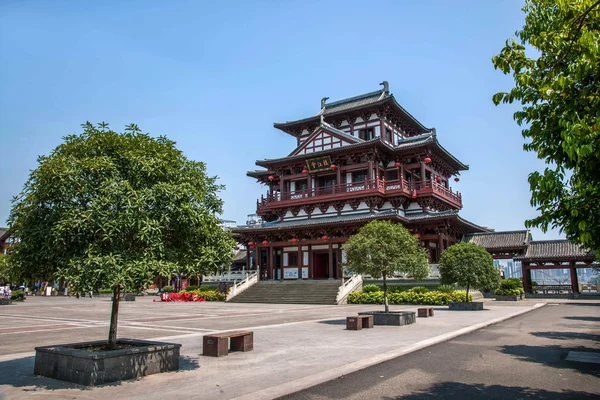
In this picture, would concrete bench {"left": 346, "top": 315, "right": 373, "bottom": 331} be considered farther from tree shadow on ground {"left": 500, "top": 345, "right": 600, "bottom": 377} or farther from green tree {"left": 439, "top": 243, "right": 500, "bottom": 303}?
green tree {"left": 439, "top": 243, "right": 500, "bottom": 303}

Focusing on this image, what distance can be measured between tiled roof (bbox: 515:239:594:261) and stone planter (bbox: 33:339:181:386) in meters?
33.9

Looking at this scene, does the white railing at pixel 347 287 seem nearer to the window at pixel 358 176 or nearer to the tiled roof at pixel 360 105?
the window at pixel 358 176

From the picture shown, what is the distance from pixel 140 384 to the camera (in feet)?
22.7

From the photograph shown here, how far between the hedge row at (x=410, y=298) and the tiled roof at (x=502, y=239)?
1053cm

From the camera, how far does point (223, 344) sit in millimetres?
9570

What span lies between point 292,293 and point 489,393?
26.3 m

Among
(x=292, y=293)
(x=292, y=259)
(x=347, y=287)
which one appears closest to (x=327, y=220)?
(x=292, y=259)

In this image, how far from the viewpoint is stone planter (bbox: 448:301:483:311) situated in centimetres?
2253

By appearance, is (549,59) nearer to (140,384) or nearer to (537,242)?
(140,384)

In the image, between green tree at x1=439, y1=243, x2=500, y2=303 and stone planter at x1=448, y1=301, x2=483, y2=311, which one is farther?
stone planter at x1=448, y1=301, x2=483, y2=311

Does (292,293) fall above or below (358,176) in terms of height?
below

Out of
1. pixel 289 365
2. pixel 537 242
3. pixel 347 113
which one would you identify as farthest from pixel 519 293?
pixel 289 365

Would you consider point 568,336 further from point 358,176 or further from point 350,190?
point 358,176

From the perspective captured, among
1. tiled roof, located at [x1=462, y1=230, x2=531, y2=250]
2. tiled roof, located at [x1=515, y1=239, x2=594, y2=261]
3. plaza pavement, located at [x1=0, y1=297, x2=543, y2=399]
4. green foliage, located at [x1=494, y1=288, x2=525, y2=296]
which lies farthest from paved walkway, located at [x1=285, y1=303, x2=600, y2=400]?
tiled roof, located at [x1=462, y1=230, x2=531, y2=250]
